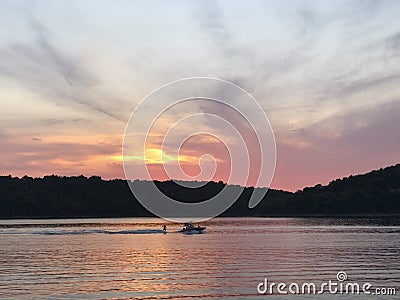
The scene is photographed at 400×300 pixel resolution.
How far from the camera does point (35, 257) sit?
230 ft

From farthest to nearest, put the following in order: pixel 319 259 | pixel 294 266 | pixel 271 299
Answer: pixel 319 259
pixel 294 266
pixel 271 299

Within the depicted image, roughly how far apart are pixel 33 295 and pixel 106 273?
1286 cm

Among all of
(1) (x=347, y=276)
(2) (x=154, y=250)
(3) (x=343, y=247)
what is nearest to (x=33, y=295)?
(1) (x=347, y=276)

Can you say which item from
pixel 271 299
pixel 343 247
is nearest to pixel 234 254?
pixel 343 247

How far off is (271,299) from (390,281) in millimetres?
13307

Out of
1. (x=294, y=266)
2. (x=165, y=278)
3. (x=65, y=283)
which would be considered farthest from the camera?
(x=294, y=266)

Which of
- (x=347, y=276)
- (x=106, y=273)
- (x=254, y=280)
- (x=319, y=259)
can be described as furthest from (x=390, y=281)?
(x=106, y=273)

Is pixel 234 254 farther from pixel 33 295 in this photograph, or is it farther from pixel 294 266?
pixel 33 295

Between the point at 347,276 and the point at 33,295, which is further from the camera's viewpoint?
the point at 347,276

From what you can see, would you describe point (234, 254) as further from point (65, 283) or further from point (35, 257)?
point (65, 283)

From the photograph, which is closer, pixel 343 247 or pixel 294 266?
pixel 294 266

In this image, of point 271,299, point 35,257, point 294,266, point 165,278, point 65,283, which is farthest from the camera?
point 35,257

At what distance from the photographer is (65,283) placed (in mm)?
46562

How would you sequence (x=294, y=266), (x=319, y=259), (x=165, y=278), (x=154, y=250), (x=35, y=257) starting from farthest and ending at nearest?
(x=154, y=250) < (x=35, y=257) < (x=319, y=259) < (x=294, y=266) < (x=165, y=278)
